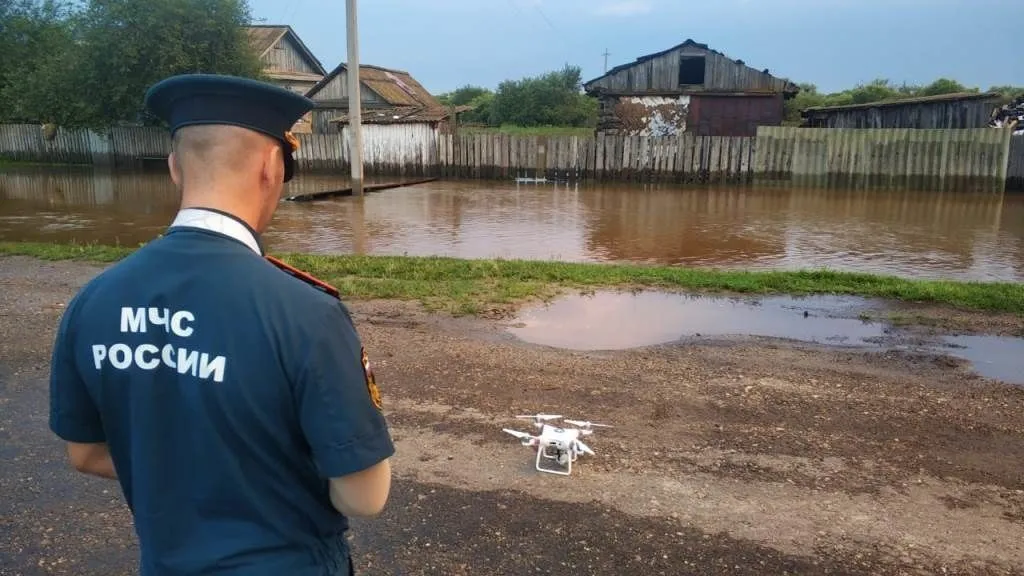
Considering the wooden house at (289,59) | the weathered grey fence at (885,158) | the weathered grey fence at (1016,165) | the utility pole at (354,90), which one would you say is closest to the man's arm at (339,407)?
the utility pole at (354,90)

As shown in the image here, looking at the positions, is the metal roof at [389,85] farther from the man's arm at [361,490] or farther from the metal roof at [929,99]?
the man's arm at [361,490]

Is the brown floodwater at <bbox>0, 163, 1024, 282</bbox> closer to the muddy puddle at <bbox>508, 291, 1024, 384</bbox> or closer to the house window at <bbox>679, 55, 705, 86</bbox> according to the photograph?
the muddy puddle at <bbox>508, 291, 1024, 384</bbox>

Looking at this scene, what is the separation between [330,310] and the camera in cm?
149

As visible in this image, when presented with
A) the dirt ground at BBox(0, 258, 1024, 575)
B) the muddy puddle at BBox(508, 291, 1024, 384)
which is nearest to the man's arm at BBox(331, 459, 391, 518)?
the dirt ground at BBox(0, 258, 1024, 575)

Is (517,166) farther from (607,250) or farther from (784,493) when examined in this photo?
(784,493)

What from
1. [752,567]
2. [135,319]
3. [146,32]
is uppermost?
[146,32]

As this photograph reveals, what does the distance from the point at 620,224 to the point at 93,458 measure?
1445cm

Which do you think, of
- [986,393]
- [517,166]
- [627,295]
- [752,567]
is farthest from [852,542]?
[517,166]

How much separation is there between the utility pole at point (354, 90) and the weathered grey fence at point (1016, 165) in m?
18.5

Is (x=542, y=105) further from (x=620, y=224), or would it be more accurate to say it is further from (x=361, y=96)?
(x=620, y=224)

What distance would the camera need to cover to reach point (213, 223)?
152 centimetres

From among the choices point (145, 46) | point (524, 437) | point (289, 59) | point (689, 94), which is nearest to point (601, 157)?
point (689, 94)

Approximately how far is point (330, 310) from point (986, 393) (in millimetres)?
5646

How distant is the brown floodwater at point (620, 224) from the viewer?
12.3 metres
